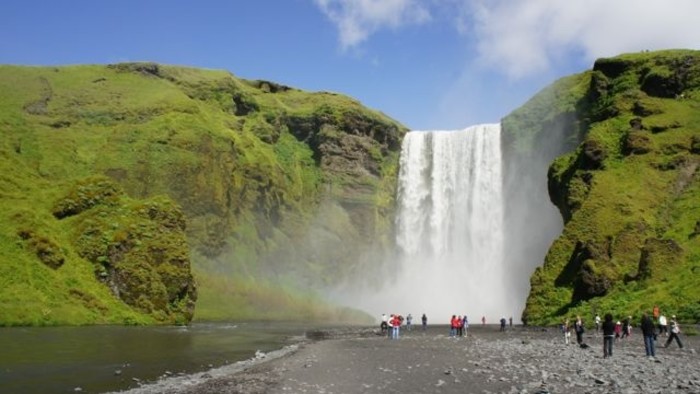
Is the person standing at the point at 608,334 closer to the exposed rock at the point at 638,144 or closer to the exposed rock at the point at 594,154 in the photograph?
the exposed rock at the point at 594,154

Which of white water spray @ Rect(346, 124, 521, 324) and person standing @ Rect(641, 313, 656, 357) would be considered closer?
person standing @ Rect(641, 313, 656, 357)

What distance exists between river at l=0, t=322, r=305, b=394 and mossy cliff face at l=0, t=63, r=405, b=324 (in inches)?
562

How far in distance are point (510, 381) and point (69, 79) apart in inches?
4995

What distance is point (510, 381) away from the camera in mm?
20469

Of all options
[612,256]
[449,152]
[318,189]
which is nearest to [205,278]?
[318,189]

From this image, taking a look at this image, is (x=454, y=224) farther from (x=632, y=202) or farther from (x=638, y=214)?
(x=638, y=214)

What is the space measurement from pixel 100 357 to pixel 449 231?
88398 mm

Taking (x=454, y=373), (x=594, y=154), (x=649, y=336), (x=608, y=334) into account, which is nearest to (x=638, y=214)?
(x=594, y=154)

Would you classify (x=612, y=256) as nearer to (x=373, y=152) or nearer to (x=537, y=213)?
(x=537, y=213)

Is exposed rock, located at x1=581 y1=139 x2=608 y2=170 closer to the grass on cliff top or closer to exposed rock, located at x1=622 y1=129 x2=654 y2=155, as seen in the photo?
the grass on cliff top

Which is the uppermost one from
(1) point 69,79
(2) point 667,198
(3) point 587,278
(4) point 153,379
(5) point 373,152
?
(1) point 69,79

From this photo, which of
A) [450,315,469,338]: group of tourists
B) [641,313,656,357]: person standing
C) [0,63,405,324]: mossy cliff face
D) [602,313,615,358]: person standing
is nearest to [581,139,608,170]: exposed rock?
[450,315,469,338]: group of tourists

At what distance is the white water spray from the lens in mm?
103562

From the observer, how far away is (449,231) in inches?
4414
